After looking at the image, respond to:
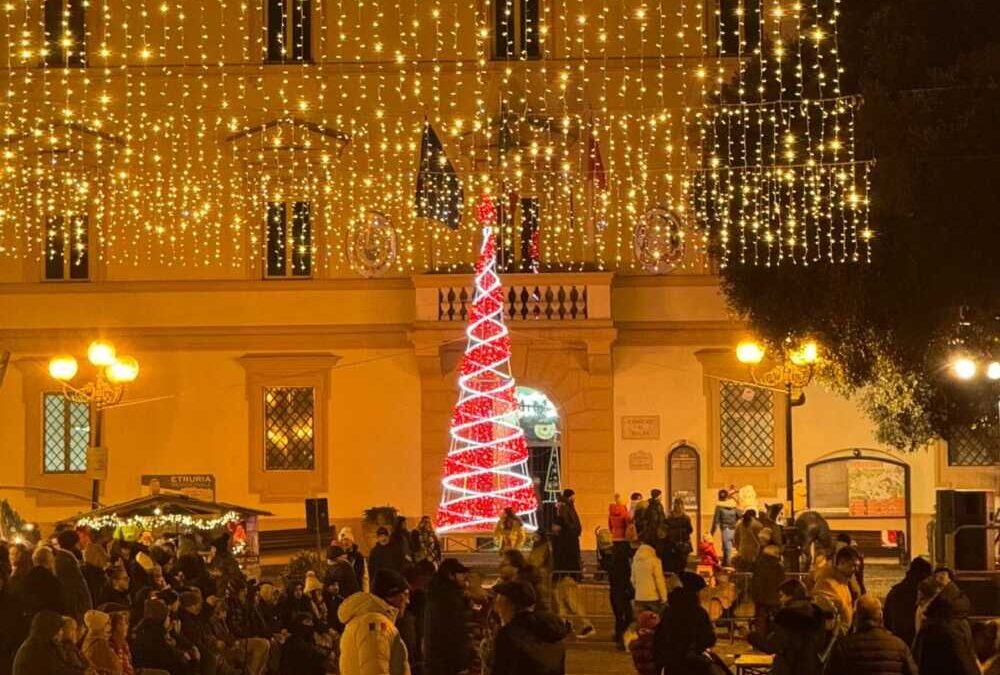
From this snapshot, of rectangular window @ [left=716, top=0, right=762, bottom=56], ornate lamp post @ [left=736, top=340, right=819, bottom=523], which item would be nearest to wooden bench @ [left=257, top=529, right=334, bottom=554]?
ornate lamp post @ [left=736, top=340, right=819, bottom=523]

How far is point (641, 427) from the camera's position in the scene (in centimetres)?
3247

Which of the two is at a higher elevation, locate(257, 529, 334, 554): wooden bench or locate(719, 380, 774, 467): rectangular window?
locate(719, 380, 774, 467): rectangular window

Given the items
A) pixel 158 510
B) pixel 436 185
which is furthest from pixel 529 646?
pixel 436 185

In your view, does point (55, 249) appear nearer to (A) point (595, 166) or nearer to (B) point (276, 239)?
(B) point (276, 239)

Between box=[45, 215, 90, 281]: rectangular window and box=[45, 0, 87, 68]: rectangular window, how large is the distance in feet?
9.37

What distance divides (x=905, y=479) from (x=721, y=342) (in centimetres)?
402

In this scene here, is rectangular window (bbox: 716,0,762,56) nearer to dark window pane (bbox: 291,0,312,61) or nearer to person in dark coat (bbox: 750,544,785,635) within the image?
dark window pane (bbox: 291,0,312,61)

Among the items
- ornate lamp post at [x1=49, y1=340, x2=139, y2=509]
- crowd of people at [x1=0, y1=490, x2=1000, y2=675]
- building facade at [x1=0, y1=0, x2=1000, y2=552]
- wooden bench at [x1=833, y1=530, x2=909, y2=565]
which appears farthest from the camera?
building facade at [x1=0, y1=0, x2=1000, y2=552]

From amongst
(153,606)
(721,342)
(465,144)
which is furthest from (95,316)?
(153,606)

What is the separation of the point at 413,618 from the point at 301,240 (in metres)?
19.7

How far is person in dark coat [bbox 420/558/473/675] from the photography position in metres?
12.6

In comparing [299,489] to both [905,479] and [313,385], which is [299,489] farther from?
[905,479]

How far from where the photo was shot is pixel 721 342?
107 ft

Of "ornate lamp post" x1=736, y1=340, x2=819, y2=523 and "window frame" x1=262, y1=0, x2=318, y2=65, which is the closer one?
"ornate lamp post" x1=736, y1=340, x2=819, y2=523
